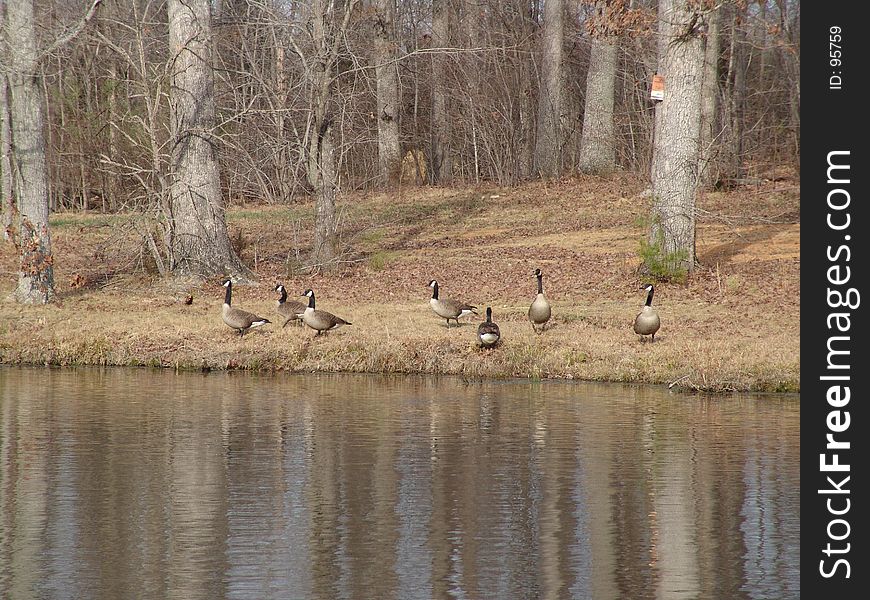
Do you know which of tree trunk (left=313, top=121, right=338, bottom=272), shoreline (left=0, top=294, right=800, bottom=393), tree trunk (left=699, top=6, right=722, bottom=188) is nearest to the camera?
shoreline (left=0, top=294, right=800, bottom=393)

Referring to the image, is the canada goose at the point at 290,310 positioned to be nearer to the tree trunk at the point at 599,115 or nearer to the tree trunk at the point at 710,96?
the tree trunk at the point at 710,96

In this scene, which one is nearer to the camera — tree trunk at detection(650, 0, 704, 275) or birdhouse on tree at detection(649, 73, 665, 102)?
tree trunk at detection(650, 0, 704, 275)

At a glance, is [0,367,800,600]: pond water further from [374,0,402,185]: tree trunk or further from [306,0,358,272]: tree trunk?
[374,0,402,185]: tree trunk

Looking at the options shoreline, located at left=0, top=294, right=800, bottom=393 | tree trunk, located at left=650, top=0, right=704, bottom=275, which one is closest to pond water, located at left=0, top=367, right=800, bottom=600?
shoreline, located at left=0, top=294, right=800, bottom=393

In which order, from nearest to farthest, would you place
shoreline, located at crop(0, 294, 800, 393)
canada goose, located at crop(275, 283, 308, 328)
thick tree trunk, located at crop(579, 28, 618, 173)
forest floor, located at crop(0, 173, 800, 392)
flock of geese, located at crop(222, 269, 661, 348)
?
shoreline, located at crop(0, 294, 800, 393)
forest floor, located at crop(0, 173, 800, 392)
flock of geese, located at crop(222, 269, 661, 348)
canada goose, located at crop(275, 283, 308, 328)
thick tree trunk, located at crop(579, 28, 618, 173)

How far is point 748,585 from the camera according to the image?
26.9ft

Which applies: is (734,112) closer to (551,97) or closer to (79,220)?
(551,97)

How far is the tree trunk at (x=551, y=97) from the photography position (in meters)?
39.3

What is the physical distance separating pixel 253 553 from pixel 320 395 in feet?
22.2

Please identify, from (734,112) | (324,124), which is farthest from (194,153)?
(734,112)

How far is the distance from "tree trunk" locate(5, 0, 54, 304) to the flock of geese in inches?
173

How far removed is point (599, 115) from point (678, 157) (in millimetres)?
14699

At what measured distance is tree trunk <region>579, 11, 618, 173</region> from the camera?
1469 inches

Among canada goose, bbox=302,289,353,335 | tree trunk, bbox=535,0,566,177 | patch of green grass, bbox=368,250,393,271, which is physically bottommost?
canada goose, bbox=302,289,353,335
